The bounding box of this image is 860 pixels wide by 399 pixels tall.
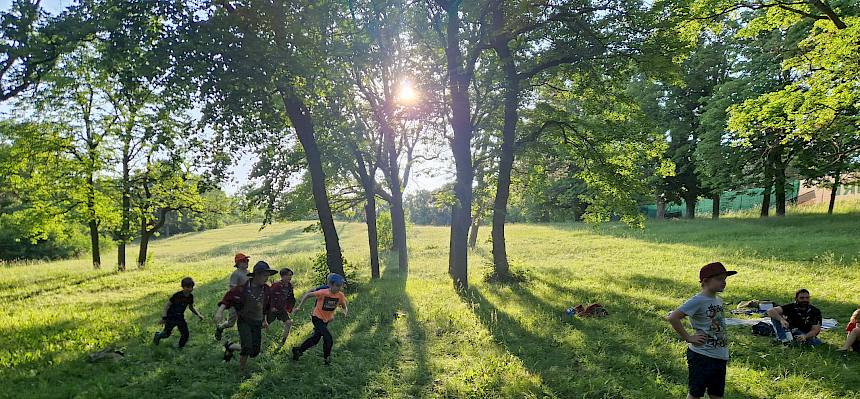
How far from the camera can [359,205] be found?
23953mm

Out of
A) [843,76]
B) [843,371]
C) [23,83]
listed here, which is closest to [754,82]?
[843,76]

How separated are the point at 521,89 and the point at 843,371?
10.1 meters

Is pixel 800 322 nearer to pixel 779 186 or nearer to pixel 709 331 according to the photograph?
pixel 709 331

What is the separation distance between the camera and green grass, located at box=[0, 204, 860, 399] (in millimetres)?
Answer: 6711

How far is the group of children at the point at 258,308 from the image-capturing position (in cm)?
721

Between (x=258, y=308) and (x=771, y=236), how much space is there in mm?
25844

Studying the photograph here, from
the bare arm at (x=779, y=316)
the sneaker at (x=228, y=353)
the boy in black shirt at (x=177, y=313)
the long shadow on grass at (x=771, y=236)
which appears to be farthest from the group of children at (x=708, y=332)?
the long shadow on grass at (x=771, y=236)

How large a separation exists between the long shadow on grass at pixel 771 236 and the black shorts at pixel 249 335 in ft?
60.3

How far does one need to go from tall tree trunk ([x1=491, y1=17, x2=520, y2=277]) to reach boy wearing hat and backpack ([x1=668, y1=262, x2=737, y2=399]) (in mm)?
9842

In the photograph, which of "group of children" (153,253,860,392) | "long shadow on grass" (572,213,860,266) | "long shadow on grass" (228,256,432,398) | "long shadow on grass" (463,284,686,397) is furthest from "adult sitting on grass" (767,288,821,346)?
"long shadow on grass" (572,213,860,266)

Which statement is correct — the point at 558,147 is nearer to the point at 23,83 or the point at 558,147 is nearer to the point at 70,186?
the point at 23,83

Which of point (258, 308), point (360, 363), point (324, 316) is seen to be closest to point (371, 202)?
point (324, 316)

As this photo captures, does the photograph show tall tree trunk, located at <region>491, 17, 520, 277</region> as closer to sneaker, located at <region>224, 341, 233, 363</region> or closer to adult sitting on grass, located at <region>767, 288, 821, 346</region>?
adult sitting on grass, located at <region>767, 288, 821, 346</region>

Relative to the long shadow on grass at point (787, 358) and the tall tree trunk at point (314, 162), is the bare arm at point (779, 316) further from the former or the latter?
the tall tree trunk at point (314, 162)
